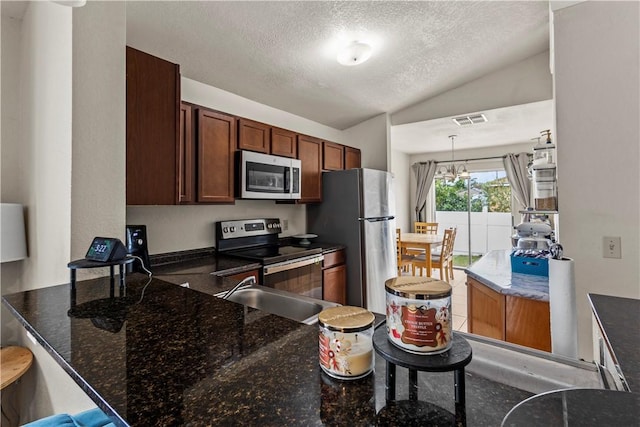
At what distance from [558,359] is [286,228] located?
9.93ft

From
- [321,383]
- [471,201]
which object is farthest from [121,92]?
[471,201]

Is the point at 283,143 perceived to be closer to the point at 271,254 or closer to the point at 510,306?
the point at 271,254

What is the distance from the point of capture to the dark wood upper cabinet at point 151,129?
178cm

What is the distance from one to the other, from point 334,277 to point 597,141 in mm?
2327

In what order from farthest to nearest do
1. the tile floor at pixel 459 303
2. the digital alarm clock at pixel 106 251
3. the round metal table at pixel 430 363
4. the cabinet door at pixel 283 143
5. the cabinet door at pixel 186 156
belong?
the tile floor at pixel 459 303 < the cabinet door at pixel 283 143 < the cabinet door at pixel 186 156 < the digital alarm clock at pixel 106 251 < the round metal table at pixel 430 363

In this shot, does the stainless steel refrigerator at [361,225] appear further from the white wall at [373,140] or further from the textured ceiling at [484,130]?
the textured ceiling at [484,130]

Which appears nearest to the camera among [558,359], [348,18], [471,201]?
[558,359]

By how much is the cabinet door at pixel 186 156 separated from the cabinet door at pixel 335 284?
1.49 meters

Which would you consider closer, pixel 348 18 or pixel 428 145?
pixel 348 18

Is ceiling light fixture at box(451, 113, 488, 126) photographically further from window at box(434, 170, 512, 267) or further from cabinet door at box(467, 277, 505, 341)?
cabinet door at box(467, 277, 505, 341)

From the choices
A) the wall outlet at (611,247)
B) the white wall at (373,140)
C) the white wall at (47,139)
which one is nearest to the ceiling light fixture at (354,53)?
the white wall at (373,140)

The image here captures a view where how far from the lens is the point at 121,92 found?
144 cm

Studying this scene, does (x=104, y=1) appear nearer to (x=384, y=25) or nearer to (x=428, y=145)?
(x=384, y=25)

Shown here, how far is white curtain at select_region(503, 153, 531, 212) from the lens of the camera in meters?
5.25
